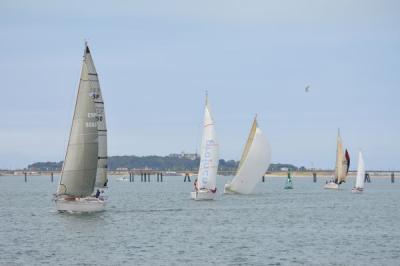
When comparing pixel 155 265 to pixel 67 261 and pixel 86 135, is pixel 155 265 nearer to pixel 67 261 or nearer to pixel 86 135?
pixel 67 261

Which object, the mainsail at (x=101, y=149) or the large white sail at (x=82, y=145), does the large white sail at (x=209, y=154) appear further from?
the large white sail at (x=82, y=145)

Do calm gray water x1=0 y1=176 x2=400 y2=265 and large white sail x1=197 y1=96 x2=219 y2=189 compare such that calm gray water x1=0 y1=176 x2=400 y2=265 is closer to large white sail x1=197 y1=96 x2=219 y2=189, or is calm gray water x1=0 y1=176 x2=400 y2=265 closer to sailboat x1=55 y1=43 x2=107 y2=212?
sailboat x1=55 y1=43 x2=107 y2=212

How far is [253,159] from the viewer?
102750 millimetres

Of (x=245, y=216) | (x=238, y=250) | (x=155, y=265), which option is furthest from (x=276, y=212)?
(x=155, y=265)

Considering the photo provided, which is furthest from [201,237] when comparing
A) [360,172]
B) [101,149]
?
[360,172]

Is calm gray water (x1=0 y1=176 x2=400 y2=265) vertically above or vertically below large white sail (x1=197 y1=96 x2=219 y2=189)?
below

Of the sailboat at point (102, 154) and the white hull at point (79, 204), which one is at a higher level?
the sailboat at point (102, 154)

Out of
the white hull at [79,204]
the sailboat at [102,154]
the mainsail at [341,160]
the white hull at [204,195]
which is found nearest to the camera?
the white hull at [79,204]

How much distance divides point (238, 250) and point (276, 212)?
2944 cm

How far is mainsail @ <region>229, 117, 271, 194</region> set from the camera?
102 meters

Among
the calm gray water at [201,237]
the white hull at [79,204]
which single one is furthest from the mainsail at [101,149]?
the calm gray water at [201,237]

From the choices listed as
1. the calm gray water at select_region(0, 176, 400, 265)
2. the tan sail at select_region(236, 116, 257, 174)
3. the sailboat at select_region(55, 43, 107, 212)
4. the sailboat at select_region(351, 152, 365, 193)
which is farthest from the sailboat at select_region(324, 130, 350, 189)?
the sailboat at select_region(55, 43, 107, 212)

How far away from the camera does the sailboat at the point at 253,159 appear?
102 meters

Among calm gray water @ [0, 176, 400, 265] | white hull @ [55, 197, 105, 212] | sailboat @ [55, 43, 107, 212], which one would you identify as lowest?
calm gray water @ [0, 176, 400, 265]
